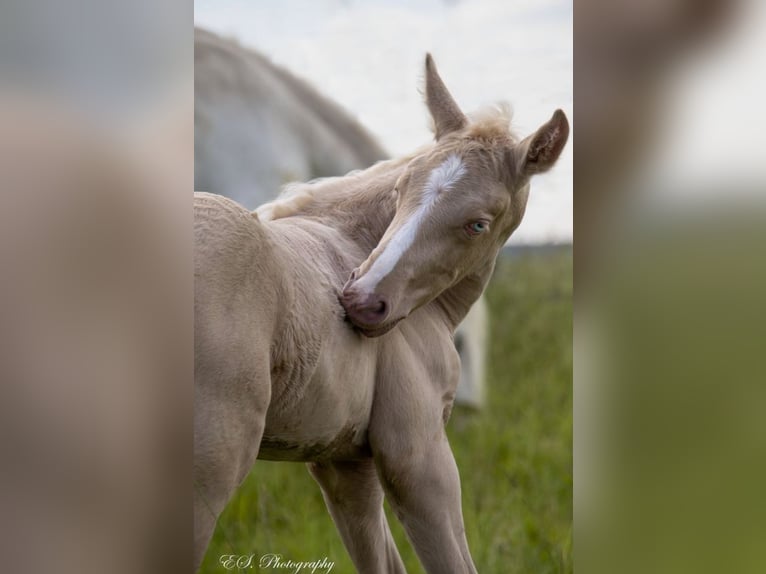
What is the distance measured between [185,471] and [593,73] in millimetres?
752

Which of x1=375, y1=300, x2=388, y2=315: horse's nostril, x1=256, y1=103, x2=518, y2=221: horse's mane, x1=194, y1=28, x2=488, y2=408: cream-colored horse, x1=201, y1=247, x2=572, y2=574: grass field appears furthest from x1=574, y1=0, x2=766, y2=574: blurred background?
x1=194, y1=28, x2=488, y2=408: cream-colored horse

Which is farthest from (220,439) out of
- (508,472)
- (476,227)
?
(508,472)

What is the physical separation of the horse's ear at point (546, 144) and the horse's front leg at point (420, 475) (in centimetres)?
52

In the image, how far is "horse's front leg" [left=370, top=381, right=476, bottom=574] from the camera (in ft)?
5.37

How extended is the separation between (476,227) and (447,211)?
8 cm

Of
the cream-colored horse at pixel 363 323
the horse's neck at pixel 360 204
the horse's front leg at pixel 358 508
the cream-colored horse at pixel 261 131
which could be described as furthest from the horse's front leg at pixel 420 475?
the cream-colored horse at pixel 261 131

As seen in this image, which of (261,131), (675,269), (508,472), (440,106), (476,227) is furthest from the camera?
(508,472)

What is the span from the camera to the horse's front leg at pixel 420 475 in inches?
64.4

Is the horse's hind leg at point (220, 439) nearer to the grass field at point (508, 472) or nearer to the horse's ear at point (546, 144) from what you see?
the grass field at point (508, 472)

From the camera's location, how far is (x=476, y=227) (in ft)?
5.41

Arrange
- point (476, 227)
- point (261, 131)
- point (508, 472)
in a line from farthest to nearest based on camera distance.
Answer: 1. point (508, 472)
2. point (261, 131)
3. point (476, 227)

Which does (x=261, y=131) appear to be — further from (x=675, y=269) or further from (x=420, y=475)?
(x=675, y=269)

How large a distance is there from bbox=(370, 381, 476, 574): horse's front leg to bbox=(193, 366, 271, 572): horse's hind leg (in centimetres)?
44

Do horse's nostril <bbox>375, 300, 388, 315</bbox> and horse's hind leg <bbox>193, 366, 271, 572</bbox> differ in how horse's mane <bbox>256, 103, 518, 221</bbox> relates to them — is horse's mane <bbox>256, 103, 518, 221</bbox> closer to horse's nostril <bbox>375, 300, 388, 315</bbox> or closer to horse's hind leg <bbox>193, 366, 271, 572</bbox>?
horse's nostril <bbox>375, 300, 388, 315</bbox>
